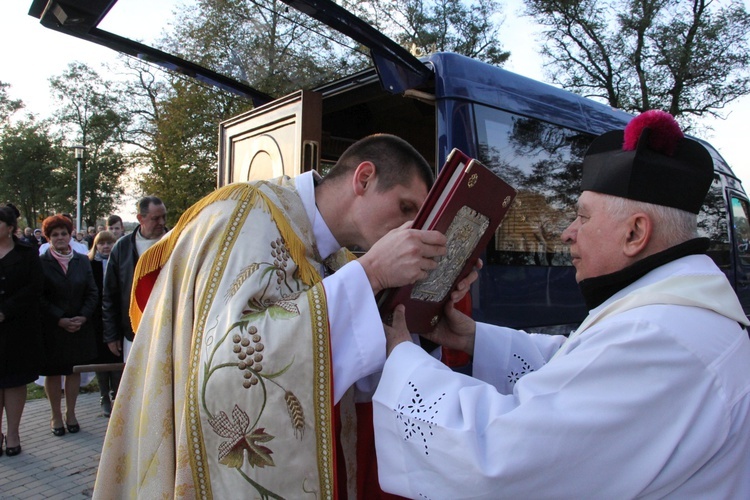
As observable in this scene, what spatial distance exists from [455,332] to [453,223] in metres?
0.63

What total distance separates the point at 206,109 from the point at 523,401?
40.2 ft

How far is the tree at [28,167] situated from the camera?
39125 millimetres

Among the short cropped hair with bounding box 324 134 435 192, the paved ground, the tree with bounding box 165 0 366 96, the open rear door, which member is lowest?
the paved ground

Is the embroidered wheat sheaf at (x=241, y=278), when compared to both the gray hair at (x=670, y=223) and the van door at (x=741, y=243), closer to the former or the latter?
the gray hair at (x=670, y=223)

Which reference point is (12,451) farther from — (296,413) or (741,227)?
(741,227)

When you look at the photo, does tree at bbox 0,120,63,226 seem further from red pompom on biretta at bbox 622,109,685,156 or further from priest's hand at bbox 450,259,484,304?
red pompom on biretta at bbox 622,109,685,156

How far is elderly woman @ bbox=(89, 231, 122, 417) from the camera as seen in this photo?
17.8ft

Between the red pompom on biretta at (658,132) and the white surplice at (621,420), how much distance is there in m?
0.40

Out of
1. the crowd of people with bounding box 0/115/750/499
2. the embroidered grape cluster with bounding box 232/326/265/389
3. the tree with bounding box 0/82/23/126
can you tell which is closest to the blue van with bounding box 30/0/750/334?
the crowd of people with bounding box 0/115/750/499

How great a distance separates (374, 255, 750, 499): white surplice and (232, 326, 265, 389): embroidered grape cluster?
414 mm

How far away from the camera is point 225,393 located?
1365 millimetres

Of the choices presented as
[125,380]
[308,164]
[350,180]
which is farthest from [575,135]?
[125,380]

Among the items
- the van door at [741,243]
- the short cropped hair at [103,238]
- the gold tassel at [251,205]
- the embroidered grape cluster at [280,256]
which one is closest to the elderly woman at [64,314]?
the short cropped hair at [103,238]

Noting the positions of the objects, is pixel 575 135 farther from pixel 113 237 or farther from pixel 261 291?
pixel 113 237
